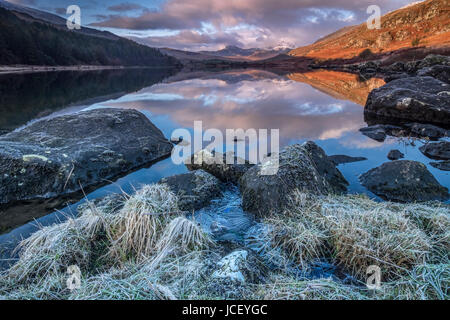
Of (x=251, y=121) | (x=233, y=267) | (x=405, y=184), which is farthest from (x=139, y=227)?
(x=251, y=121)

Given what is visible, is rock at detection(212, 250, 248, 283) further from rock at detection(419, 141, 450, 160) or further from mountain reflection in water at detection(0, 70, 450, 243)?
rock at detection(419, 141, 450, 160)

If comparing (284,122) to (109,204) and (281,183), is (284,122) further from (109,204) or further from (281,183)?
(109,204)

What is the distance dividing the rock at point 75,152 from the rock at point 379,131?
8.09m

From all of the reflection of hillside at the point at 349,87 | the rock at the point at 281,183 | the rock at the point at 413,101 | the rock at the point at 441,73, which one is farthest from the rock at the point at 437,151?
the rock at the point at 441,73

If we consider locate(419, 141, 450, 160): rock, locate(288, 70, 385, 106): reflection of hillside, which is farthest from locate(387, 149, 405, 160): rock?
locate(288, 70, 385, 106): reflection of hillside

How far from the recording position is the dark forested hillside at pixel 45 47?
61.2 m

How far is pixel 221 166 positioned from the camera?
5.93 m

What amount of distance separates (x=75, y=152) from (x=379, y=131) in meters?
11.1

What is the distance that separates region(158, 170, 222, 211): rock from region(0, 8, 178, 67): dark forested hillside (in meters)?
71.9

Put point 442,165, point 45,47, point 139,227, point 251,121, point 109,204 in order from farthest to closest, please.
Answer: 1. point 45,47
2. point 251,121
3. point 442,165
4. point 109,204
5. point 139,227

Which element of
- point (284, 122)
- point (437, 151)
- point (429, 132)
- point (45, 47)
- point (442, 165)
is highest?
point (45, 47)

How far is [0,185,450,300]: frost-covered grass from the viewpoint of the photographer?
2.49 metres

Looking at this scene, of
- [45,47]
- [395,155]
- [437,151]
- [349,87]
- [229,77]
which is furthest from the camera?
[45,47]

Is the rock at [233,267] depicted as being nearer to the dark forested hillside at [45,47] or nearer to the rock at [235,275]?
the rock at [235,275]
